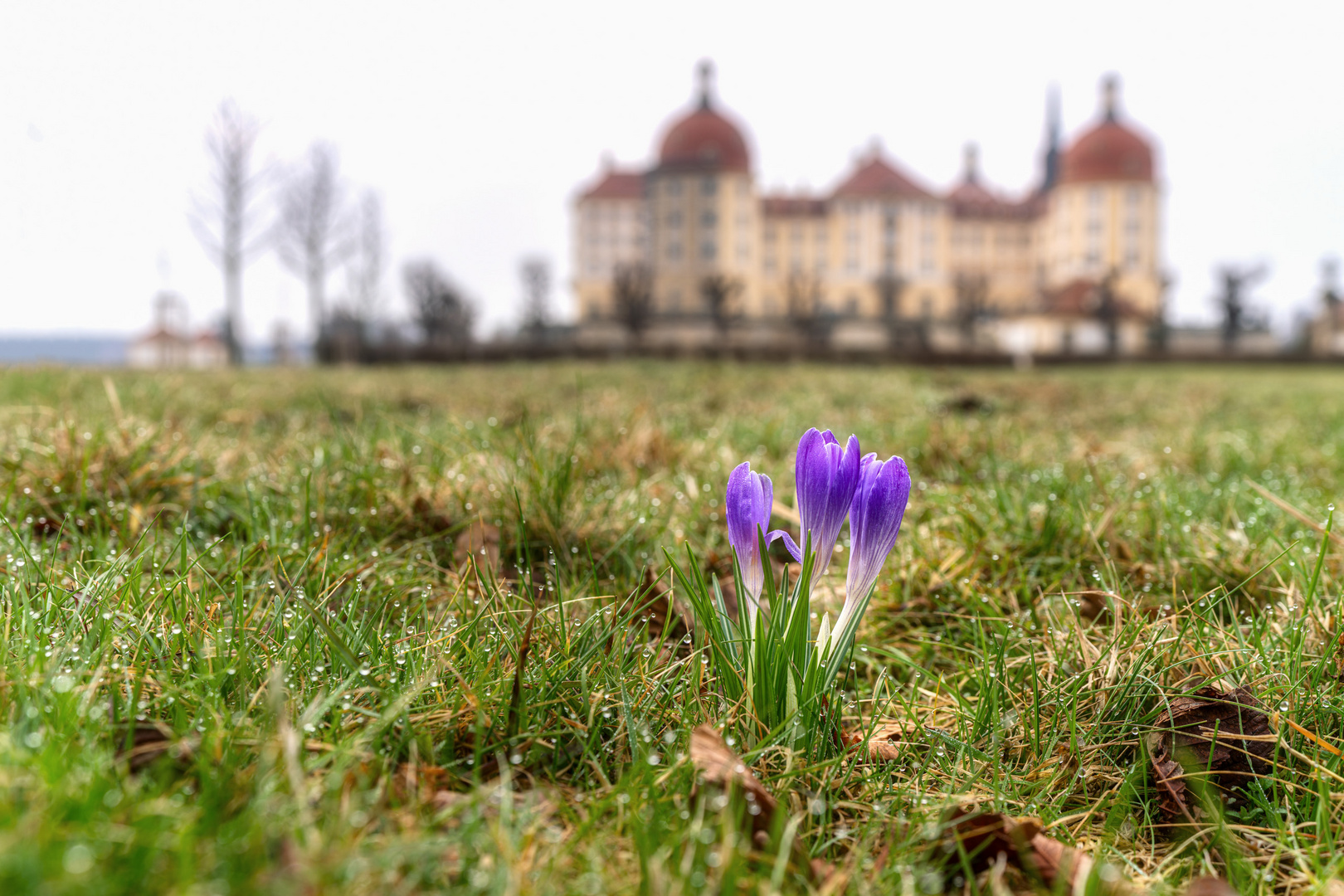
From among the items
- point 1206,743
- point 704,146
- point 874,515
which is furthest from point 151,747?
point 704,146

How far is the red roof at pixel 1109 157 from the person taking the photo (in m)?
72.8

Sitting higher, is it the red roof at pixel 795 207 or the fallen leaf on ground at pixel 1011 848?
the red roof at pixel 795 207

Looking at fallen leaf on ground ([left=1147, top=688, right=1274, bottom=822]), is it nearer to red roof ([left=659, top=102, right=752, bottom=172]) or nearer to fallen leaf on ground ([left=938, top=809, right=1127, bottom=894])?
fallen leaf on ground ([left=938, top=809, right=1127, bottom=894])

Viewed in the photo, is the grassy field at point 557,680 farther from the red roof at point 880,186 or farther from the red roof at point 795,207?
the red roof at point 795,207

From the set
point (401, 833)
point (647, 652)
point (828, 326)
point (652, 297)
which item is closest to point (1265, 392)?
point (647, 652)

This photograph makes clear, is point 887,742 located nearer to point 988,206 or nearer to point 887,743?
point 887,743

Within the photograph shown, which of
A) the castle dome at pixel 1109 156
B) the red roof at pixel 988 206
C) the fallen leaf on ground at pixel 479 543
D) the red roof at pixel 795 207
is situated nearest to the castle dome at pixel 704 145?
the red roof at pixel 795 207

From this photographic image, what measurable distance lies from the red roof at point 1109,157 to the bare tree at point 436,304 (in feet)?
167

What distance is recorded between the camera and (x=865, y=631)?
2045 millimetres

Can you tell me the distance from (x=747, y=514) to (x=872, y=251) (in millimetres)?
81152

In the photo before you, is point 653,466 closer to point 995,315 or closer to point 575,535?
point 575,535

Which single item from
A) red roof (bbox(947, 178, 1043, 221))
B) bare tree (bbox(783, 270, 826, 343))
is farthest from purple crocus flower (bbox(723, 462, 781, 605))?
red roof (bbox(947, 178, 1043, 221))

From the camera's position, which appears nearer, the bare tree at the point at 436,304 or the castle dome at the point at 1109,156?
the bare tree at the point at 436,304

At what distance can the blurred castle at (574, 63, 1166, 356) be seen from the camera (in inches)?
2598
